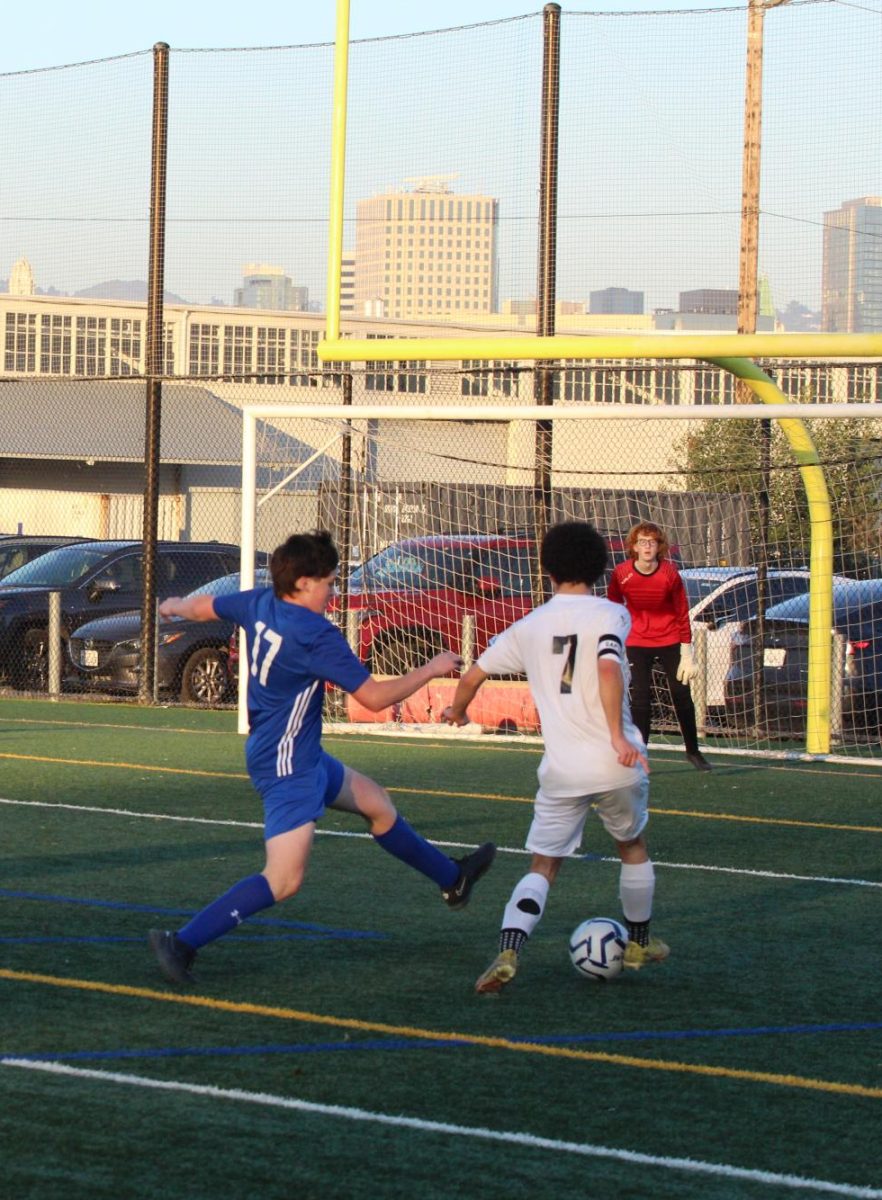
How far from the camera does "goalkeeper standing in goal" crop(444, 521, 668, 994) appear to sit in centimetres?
705

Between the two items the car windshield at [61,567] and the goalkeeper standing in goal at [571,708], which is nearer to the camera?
the goalkeeper standing in goal at [571,708]

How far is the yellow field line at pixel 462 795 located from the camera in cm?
1196

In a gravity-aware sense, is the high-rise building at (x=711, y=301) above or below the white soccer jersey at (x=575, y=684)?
above

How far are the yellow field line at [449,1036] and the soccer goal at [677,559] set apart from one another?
360 inches

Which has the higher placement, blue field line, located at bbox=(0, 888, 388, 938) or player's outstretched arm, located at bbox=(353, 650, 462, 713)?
player's outstretched arm, located at bbox=(353, 650, 462, 713)

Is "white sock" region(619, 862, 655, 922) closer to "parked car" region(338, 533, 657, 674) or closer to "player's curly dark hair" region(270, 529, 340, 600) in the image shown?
"player's curly dark hair" region(270, 529, 340, 600)

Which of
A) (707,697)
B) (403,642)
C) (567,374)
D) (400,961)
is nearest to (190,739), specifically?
(403,642)

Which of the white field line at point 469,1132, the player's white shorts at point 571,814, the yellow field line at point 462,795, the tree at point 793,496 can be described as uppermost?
the tree at point 793,496

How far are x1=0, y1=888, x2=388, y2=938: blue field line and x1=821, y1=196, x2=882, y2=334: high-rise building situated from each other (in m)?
8.53

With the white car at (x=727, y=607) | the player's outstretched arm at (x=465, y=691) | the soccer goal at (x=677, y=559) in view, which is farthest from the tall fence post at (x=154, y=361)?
the player's outstretched arm at (x=465, y=691)

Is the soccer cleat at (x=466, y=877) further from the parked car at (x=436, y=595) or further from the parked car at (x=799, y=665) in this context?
the parked car at (x=436, y=595)

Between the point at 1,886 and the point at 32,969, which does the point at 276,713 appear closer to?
the point at 32,969

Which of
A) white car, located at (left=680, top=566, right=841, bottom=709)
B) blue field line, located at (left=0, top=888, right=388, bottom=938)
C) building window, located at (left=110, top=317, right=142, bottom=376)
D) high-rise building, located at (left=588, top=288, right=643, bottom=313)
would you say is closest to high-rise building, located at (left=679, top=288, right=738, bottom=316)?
high-rise building, located at (left=588, top=288, right=643, bottom=313)

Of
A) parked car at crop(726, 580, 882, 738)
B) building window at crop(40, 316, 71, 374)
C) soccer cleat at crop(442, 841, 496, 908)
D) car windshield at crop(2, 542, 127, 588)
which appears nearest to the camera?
soccer cleat at crop(442, 841, 496, 908)
